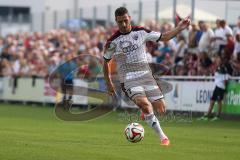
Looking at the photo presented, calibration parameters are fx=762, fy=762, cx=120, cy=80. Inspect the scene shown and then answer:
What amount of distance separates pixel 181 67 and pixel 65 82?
6886 millimetres

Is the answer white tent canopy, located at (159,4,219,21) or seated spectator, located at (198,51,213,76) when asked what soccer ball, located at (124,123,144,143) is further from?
white tent canopy, located at (159,4,219,21)

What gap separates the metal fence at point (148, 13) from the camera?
1178 inches

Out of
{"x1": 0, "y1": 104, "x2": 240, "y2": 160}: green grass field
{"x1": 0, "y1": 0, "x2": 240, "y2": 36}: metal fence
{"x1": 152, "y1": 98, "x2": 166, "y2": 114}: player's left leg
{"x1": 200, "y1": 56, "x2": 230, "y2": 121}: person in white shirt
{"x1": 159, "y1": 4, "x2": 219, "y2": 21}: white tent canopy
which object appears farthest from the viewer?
{"x1": 159, "y1": 4, "x2": 219, "y2": 21}: white tent canopy

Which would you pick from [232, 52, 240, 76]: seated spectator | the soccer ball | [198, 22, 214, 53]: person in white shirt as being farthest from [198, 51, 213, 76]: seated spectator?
the soccer ball

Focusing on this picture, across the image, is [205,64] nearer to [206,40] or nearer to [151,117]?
[206,40]

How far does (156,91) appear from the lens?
1587 centimetres

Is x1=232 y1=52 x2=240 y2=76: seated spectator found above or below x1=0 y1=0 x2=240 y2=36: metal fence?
below

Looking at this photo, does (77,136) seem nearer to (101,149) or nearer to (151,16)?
(101,149)

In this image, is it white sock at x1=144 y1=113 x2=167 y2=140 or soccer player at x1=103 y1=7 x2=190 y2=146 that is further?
soccer player at x1=103 y1=7 x2=190 y2=146

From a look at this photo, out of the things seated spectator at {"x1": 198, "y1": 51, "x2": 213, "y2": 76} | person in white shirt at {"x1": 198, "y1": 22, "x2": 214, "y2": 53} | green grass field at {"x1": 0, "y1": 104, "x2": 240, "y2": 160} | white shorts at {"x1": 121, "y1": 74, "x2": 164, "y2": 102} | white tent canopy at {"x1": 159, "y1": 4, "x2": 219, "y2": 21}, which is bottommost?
green grass field at {"x1": 0, "y1": 104, "x2": 240, "y2": 160}

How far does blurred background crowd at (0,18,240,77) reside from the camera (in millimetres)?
26594

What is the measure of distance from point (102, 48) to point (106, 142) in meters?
17.7

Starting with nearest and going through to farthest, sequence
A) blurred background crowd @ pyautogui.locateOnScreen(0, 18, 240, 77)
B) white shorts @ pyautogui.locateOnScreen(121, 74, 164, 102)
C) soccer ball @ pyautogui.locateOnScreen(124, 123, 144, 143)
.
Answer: soccer ball @ pyautogui.locateOnScreen(124, 123, 144, 143)
white shorts @ pyautogui.locateOnScreen(121, 74, 164, 102)
blurred background crowd @ pyautogui.locateOnScreen(0, 18, 240, 77)

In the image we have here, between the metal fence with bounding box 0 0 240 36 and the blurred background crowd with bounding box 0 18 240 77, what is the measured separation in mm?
632
